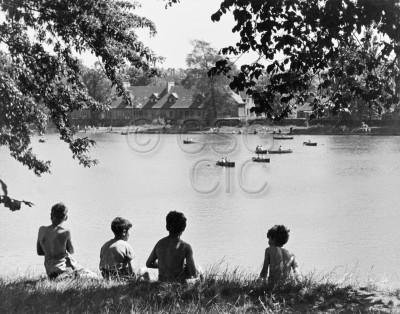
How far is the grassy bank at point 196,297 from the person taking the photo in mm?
5543

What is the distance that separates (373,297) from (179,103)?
113654 mm

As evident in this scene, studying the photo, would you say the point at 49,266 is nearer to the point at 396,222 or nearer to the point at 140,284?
the point at 140,284

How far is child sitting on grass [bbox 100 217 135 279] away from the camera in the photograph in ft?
25.3

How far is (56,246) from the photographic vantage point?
26.5ft

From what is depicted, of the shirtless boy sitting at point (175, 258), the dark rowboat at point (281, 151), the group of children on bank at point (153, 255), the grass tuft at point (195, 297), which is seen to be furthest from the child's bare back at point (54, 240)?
the dark rowboat at point (281, 151)

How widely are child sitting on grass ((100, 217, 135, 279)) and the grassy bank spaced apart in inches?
28.0

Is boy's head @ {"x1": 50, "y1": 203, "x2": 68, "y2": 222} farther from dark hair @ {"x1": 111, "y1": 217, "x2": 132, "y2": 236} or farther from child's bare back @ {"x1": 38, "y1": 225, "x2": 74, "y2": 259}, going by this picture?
dark hair @ {"x1": 111, "y1": 217, "x2": 132, "y2": 236}

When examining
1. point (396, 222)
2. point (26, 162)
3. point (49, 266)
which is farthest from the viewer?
point (396, 222)

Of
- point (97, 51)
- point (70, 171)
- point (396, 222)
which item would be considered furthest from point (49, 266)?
point (70, 171)

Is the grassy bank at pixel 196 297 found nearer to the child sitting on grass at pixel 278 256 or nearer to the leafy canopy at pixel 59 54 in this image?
the child sitting on grass at pixel 278 256

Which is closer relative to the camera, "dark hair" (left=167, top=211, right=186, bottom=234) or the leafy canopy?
"dark hair" (left=167, top=211, right=186, bottom=234)

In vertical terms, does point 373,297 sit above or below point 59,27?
below

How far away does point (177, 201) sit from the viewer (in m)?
34.8

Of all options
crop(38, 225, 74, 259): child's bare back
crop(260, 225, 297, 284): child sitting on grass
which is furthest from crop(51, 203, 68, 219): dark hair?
crop(260, 225, 297, 284): child sitting on grass
